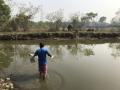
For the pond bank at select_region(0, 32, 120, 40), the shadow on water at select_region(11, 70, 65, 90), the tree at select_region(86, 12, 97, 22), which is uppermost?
the tree at select_region(86, 12, 97, 22)

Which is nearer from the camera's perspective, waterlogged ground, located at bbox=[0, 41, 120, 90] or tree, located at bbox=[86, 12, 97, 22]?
waterlogged ground, located at bbox=[0, 41, 120, 90]

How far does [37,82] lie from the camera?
10.0 m

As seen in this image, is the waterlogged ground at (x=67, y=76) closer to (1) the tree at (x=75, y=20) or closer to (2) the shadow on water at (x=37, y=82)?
(2) the shadow on water at (x=37, y=82)

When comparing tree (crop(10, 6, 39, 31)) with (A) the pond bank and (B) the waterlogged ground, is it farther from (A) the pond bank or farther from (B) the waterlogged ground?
(B) the waterlogged ground

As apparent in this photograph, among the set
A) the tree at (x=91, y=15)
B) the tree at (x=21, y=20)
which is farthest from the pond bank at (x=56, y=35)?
the tree at (x=91, y=15)

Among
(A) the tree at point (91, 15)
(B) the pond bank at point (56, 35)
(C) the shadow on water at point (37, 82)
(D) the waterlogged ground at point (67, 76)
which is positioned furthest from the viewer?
(A) the tree at point (91, 15)

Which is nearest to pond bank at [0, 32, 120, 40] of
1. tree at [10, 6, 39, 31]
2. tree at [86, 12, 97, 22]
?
tree at [10, 6, 39, 31]

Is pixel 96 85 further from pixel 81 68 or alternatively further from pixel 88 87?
pixel 81 68

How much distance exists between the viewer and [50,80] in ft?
33.8

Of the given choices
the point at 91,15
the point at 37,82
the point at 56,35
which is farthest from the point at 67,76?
the point at 91,15

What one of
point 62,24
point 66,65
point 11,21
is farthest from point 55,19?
point 66,65

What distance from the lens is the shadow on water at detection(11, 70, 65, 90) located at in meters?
9.40

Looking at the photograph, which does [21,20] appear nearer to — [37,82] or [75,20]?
[75,20]

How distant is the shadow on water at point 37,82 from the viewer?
9.40 m
